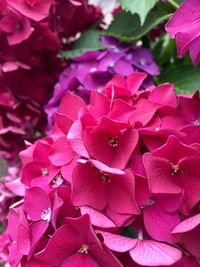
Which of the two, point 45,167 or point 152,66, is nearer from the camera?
point 45,167

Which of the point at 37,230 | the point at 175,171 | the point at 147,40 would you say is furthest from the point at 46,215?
the point at 147,40

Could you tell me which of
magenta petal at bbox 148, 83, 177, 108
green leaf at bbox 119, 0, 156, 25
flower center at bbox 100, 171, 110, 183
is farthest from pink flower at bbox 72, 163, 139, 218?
green leaf at bbox 119, 0, 156, 25

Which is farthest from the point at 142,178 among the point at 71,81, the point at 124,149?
the point at 71,81

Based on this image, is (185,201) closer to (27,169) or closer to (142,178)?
(142,178)

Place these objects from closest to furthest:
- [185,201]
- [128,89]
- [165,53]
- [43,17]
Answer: [185,201], [128,89], [43,17], [165,53]

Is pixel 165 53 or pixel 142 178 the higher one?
pixel 142 178

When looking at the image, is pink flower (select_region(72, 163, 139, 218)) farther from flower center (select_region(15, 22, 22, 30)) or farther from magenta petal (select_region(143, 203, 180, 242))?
flower center (select_region(15, 22, 22, 30))

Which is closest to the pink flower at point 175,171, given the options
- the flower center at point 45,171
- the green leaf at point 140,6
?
the flower center at point 45,171

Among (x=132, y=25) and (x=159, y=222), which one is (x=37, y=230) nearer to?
(x=159, y=222)
